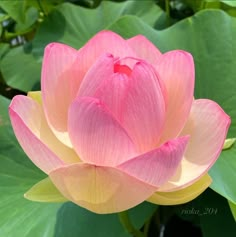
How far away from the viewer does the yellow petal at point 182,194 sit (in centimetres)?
43

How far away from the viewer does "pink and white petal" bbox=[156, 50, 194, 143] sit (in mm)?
444

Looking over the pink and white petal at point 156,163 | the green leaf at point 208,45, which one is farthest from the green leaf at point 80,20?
the pink and white petal at point 156,163

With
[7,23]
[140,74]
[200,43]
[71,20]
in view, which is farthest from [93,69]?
[7,23]

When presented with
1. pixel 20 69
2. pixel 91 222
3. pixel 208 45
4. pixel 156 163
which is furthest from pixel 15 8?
pixel 156 163

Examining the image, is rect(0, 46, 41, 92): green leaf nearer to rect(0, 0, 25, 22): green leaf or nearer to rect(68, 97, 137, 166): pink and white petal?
rect(0, 0, 25, 22): green leaf

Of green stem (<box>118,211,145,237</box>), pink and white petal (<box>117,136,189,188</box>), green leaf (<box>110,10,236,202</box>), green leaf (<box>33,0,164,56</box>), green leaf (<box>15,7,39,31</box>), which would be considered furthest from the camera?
green leaf (<box>15,7,39,31</box>)

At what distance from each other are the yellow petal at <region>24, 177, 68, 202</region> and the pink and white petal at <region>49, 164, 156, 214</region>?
4 cm

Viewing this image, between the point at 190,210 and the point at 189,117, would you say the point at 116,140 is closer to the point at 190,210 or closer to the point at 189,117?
the point at 189,117

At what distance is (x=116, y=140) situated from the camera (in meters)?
0.39

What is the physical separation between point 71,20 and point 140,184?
0.64 meters

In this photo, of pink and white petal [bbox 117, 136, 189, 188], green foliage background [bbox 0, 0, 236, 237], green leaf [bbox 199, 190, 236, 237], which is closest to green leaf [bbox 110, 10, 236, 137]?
green foliage background [bbox 0, 0, 236, 237]

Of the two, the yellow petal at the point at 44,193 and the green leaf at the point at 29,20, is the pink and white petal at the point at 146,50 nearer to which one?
the yellow petal at the point at 44,193

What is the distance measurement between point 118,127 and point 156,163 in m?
0.04

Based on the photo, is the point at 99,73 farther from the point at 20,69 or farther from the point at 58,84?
the point at 20,69
